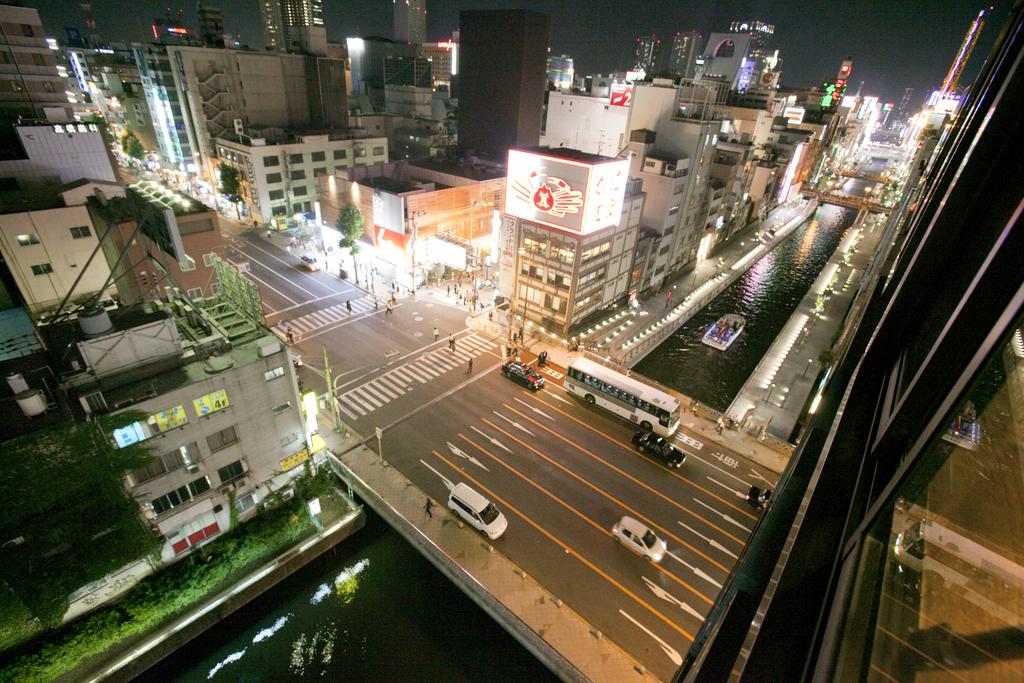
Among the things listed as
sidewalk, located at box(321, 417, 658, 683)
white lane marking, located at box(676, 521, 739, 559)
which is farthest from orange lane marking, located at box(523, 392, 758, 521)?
sidewalk, located at box(321, 417, 658, 683)

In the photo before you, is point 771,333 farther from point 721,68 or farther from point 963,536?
point 721,68

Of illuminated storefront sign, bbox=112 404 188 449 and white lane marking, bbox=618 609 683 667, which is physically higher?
illuminated storefront sign, bbox=112 404 188 449

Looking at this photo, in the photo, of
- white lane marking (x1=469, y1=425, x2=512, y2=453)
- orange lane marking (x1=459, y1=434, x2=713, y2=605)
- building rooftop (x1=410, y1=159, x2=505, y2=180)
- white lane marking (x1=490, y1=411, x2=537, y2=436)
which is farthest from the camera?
building rooftop (x1=410, y1=159, x2=505, y2=180)

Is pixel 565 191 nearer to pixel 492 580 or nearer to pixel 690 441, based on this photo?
pixel 690 441

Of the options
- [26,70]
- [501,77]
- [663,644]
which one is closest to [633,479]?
[663,644]

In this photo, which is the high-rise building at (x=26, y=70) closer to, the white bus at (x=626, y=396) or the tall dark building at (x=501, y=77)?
the tall dark building at (x=501, y=77)

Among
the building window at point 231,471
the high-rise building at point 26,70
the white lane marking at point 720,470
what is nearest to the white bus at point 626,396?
the white lane marking at point 720,470

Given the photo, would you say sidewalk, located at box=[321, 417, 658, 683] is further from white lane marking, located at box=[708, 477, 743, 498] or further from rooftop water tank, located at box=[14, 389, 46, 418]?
rooftop water tank, located at box=[14, 389, 46, 418]
